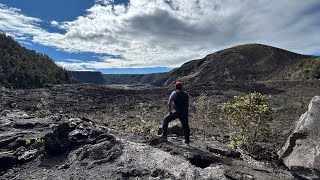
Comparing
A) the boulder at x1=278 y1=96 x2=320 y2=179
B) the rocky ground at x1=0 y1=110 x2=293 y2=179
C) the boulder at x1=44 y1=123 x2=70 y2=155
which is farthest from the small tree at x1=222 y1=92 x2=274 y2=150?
the boulder at x1=44 y1=123 x2=70 y2=155

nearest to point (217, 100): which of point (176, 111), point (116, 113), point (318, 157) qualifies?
point (116, 113)

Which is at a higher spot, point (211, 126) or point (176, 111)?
point (176, 111)

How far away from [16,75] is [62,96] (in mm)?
25030

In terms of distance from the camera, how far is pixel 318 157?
10.2 metres

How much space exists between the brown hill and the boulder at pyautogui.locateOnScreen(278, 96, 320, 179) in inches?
2833

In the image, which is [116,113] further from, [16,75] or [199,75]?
[199,75]

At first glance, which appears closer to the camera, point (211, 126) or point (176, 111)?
point (176, 111)

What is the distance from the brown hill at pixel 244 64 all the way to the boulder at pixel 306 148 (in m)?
72.0

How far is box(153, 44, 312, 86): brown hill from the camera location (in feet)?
293

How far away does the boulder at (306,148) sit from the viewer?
10151mm

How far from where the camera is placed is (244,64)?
3989 inches

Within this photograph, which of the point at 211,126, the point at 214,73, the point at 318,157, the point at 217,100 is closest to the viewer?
the point at 318,157

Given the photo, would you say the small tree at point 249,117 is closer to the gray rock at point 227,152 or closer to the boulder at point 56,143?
the gray rock at point 227,152

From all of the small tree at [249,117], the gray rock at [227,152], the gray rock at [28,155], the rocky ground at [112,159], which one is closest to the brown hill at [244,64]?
the small tree at [249,117]
